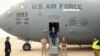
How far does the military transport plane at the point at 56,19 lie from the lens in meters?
22.4

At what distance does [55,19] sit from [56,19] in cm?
8

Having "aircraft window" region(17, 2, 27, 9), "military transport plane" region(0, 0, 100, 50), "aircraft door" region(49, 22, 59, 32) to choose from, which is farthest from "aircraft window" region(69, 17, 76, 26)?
"aircraft window" region(17, 2, 27, 9)

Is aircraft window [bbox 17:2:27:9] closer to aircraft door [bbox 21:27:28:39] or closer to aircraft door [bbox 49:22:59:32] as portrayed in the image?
aircraft door [bbox 21:27:28:39]

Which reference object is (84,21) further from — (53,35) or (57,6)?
(53,35)

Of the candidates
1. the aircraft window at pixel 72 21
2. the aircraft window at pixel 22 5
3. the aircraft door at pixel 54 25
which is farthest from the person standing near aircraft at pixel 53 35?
the aircraft window at pixel 22 5

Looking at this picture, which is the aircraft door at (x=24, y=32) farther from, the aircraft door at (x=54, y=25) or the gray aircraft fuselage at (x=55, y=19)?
the aircraft door at (x=54, y=25)

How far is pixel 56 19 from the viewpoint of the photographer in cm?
2256

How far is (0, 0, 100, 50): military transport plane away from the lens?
22.4m

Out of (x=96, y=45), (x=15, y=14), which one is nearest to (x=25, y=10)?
(x=15, y=14)

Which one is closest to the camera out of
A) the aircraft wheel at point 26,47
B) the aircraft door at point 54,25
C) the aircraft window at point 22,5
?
the aircraft door at point 54,25

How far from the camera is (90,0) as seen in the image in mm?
22719

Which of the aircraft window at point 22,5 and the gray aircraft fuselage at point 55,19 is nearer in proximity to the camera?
the gray aircraft fuselage at point 55,19

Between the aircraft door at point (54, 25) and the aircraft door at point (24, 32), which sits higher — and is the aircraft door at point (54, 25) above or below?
above

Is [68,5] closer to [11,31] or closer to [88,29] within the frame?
[88,29]
